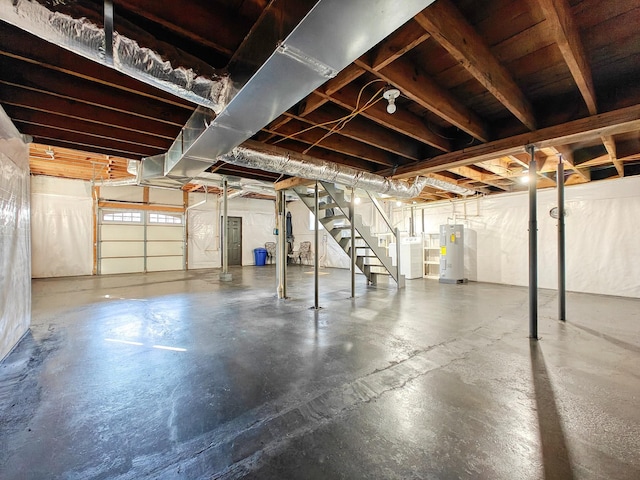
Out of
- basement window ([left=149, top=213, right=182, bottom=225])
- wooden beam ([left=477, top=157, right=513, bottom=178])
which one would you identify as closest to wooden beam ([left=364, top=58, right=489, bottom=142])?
wooden beam ([left=477, top=157, right=513, bottom=178])

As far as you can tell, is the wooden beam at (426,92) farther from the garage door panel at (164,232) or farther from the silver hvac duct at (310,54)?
the garage door panel at (164,232)

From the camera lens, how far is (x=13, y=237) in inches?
96.0

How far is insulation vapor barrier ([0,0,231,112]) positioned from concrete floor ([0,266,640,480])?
1.93m

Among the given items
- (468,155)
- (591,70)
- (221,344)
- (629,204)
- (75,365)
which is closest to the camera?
(591,70)

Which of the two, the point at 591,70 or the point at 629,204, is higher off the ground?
the point at 591,70

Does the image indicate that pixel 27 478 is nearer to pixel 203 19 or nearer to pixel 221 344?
pixel 221 344

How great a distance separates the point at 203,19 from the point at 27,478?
2365 millimetres

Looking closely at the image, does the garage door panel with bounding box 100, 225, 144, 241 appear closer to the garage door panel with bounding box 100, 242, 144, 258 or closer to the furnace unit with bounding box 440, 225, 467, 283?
the garage door panel with bounding box 100, 242, 144, 258

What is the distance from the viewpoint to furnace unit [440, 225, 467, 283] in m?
6.21

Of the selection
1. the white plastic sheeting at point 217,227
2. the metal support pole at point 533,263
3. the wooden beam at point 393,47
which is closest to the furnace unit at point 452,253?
the metal support pole at point 533,263

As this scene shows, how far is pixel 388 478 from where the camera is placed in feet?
3.74

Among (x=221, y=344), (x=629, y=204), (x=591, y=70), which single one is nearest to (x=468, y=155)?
(x=591, y=70)

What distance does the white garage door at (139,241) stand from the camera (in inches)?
301

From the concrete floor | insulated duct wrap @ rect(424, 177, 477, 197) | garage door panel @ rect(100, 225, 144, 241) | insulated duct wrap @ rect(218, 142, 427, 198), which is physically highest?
insulated duct wrap @ rect(424, 177, 477, 197)
